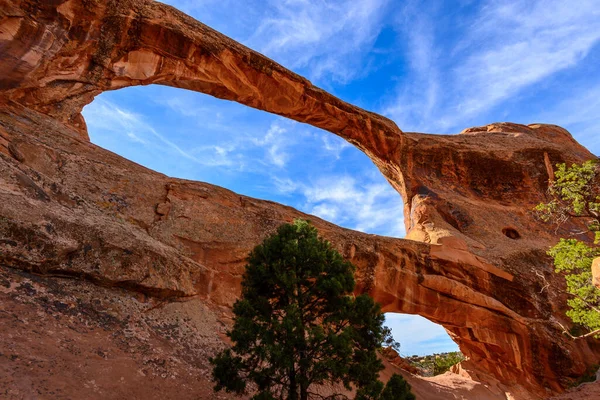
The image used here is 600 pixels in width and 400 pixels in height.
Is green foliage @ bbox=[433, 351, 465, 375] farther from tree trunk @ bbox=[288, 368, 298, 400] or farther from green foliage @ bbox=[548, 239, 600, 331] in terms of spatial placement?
tree trunk @ bbox=[288, 368, 298, 400]

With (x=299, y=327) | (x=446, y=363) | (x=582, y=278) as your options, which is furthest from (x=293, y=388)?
(x=446, y=363)

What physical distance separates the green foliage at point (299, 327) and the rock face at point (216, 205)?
2280 mm

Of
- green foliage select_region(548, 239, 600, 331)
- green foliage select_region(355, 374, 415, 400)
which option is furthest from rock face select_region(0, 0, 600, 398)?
green foliage select_region(548, 239, 600, 331)

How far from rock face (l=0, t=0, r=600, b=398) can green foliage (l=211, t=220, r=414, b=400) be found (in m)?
2.28

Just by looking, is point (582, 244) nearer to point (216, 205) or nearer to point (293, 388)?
point (293, 388)

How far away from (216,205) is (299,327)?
9678mm

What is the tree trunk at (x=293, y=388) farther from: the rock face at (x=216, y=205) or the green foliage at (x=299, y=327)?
the rock face at (x=216, y=205)

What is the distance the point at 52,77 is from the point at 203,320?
50.5ft

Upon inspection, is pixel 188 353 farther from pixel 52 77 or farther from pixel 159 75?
pixel 159 75

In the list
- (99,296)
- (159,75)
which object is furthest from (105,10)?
(99,296)

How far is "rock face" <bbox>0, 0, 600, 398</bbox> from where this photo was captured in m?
12.8

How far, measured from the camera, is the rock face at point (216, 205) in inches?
505

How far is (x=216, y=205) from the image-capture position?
62.7 feet

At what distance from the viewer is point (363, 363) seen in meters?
11.1
